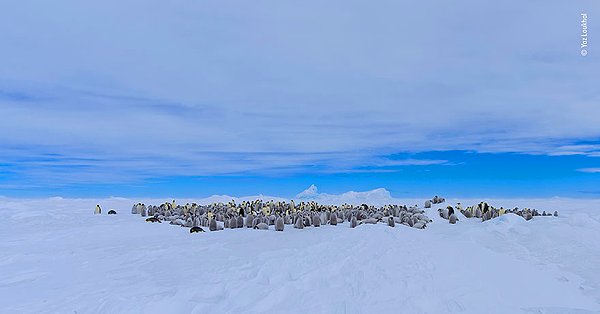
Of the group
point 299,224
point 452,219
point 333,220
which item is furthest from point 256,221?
point 452,219

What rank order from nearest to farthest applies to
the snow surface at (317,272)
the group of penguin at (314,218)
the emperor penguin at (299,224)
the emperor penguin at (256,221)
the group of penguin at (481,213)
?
the snow surface at (317,272) → the emperor penguin at (299,224) → the group of penguin at (314,218) → the emperor penguin at (256,221) → the group of penguin at (481,213)

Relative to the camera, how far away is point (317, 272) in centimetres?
600

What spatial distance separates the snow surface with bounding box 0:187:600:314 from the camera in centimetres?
510

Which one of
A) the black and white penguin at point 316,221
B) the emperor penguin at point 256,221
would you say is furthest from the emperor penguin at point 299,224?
the emperor penguin at point 256,221

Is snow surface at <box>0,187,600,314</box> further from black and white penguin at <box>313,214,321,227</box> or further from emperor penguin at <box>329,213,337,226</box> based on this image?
emperor penguin at <box>329,213,337,226</box>

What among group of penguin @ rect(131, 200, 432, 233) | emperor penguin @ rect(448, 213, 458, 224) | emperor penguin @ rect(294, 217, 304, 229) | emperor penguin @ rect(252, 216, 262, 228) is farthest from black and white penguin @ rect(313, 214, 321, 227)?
emperor penguin @ rect(448, 213, 458, 224)

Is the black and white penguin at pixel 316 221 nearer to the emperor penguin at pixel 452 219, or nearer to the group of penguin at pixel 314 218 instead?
the group of penguin at pixel 314 218

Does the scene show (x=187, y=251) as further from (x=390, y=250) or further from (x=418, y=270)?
(x=418, y=270)

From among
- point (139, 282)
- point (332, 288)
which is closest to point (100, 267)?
point (139, 282)

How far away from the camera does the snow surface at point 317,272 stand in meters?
5.10

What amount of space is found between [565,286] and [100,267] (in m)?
7.29

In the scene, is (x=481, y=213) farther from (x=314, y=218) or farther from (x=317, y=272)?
(x=317, y=272)

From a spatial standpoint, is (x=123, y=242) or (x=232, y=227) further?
(x=232, y=227)

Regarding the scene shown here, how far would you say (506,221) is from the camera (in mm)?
10047
